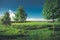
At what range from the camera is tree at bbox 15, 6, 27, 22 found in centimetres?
241

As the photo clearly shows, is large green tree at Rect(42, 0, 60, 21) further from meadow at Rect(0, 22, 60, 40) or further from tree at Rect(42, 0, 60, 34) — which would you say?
meadow at Rect(0, 22, 60, 40)

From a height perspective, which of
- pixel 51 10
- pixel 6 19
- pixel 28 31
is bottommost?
pixel 28 31

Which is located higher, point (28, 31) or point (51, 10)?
point (51, 10)

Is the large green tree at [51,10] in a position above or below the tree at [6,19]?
above

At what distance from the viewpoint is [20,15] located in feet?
7.93

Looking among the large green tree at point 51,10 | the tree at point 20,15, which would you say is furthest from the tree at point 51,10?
the tree at point 20,15

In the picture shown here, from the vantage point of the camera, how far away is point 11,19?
244 cm

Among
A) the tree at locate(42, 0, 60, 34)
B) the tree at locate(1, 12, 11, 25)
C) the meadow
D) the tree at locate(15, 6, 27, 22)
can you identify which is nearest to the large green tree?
the tree at locate(42, 0, 60, 34)

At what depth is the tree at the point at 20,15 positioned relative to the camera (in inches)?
94.7

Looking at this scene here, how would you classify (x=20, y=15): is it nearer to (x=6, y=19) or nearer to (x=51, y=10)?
(x=6, y=19)

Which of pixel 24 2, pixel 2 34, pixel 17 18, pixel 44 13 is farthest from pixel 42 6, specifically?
pixel 2 34

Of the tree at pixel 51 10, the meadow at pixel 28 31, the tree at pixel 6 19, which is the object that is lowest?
the meadow at pixel 28 31

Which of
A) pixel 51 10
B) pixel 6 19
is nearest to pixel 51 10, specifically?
pixel 51 10

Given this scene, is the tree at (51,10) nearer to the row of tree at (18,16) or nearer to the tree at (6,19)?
the row of tree at (18,16)
